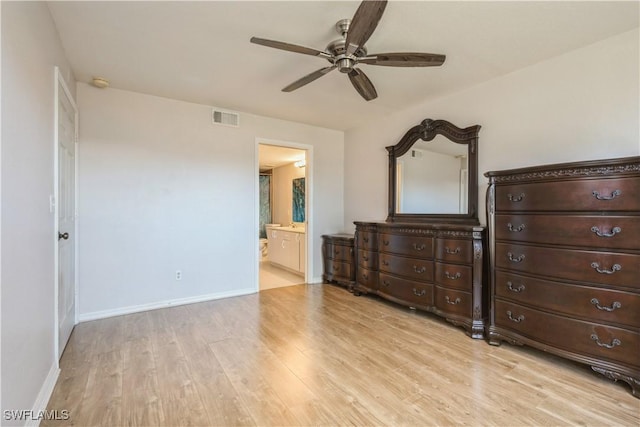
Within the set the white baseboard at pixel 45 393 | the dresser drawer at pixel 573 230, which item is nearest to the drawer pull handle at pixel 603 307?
the dresser drawer at pixel 573 230

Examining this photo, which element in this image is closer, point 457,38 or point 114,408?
point 114,408

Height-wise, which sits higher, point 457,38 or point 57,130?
point 457,38

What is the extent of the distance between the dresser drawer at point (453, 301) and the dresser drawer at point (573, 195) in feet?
2.91

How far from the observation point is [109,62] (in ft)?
8.95

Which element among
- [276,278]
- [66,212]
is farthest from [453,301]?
[66,212]

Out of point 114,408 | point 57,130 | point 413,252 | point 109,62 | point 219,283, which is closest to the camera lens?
point 114,408

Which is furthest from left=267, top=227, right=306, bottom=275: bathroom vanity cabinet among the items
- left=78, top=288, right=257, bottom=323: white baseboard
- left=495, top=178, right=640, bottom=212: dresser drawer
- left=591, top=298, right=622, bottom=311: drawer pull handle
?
left=591, top=298, right=622, bottom=311: drawer pull handle

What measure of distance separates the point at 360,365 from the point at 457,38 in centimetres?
255

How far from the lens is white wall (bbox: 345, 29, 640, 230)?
229 cm

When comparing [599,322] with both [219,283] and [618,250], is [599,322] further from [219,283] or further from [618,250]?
[219,283]

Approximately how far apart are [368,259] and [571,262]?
217 cm

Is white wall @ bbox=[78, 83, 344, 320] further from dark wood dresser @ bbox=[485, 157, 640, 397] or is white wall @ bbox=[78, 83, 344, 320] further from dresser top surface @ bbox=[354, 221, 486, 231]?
dark wood dresser @ bbox=[485, 157, 640, 397]

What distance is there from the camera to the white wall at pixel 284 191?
7395mm

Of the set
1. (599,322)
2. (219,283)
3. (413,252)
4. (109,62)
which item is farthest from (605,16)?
(219,283)
